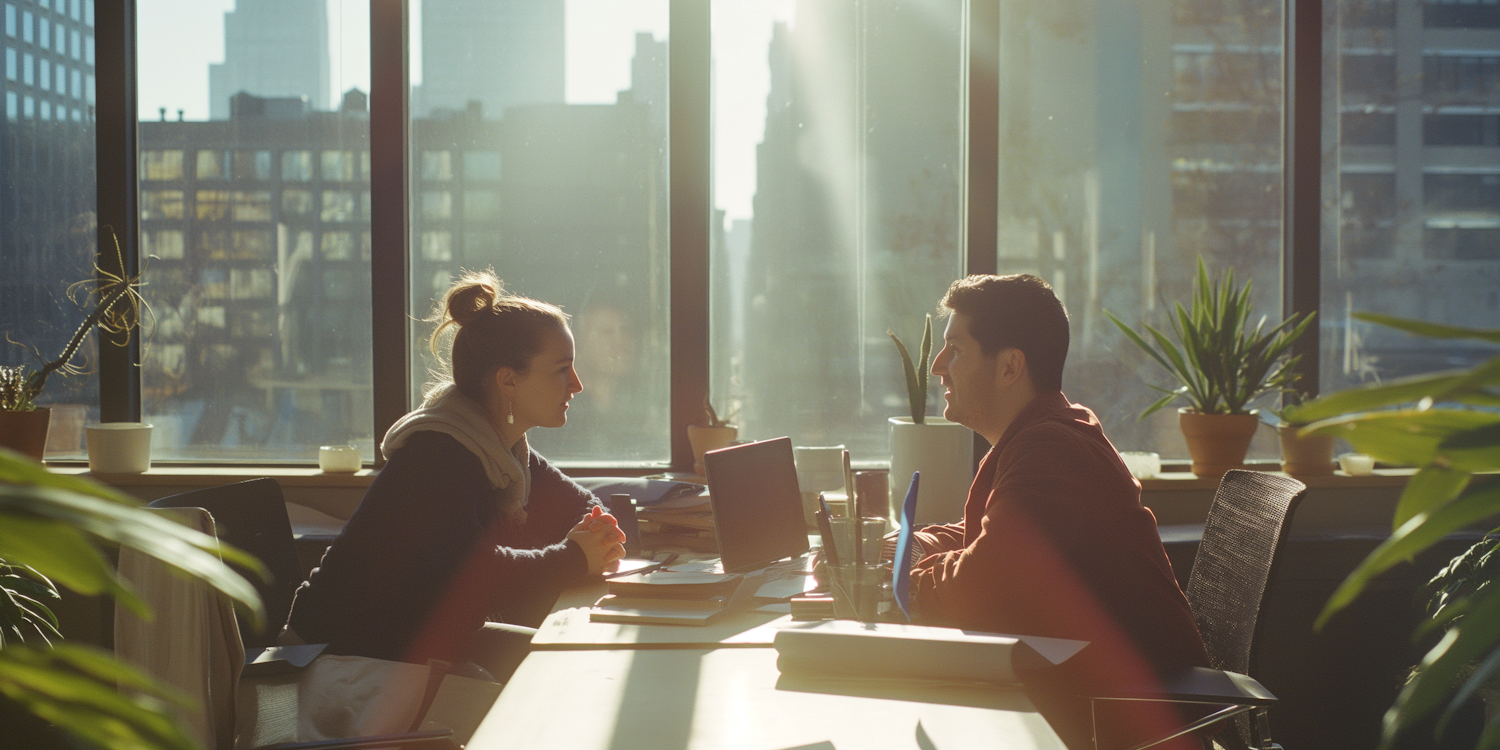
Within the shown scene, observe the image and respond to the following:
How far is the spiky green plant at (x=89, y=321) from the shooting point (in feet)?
10.4

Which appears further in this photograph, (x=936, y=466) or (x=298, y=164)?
(x=298, y=164)

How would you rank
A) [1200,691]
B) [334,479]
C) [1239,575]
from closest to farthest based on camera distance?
1. [1200,691]
2. [1239,575]
3. [334,479]

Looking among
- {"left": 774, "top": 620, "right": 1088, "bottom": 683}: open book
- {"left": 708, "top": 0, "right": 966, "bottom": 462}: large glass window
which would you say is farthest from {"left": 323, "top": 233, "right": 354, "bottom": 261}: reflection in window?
{"left": 774, "top": 620, "right": 1088, "bottom": 683}: open book

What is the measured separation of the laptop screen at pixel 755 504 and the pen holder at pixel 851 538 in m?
0.27

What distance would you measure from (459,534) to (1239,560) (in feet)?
5.03

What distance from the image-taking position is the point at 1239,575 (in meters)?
1.87

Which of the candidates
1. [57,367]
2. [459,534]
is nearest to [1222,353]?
[459,534]

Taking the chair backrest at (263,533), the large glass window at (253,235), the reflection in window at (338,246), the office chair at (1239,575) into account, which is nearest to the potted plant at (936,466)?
the office chair at (1239,575)

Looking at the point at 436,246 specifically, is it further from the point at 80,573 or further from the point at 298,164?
the point at 80,573

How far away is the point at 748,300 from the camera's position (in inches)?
139

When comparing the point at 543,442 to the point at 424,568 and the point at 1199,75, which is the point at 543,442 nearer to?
the point at 424,568

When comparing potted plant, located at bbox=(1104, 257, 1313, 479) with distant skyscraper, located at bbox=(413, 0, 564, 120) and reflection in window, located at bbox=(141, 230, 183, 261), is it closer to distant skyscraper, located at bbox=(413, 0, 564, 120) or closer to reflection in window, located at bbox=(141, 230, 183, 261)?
distant skyscraper, located at bbox=(413, 0, 564, 120)

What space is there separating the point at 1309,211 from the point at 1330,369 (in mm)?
580

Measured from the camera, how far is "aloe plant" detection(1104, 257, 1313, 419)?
3154 mm
